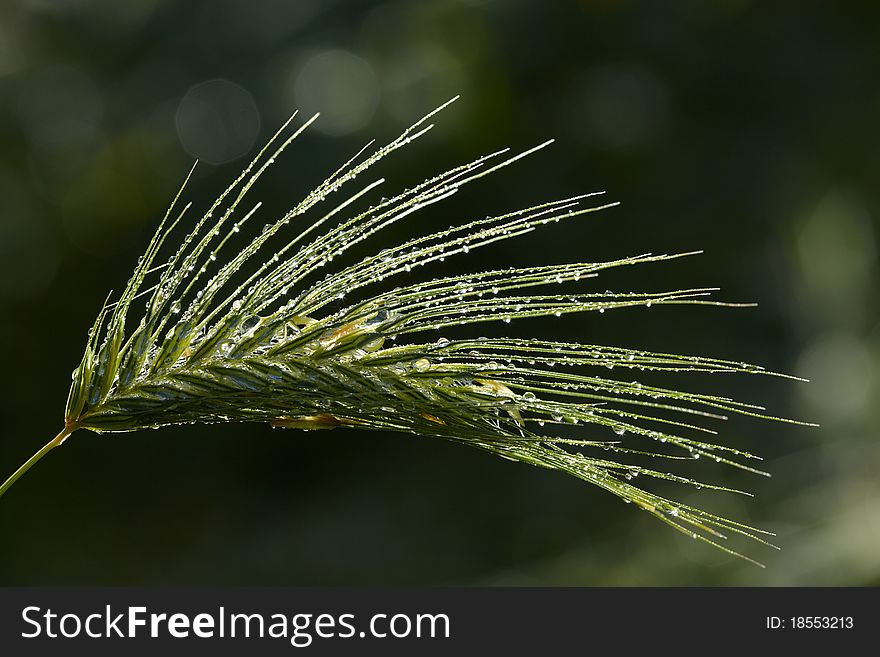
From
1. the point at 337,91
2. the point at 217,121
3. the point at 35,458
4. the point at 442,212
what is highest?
the point at 337,91

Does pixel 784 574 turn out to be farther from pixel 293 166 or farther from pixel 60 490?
pixel 60 490

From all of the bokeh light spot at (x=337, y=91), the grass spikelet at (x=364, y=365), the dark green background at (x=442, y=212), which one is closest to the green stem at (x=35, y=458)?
the grass spikelet at (x=364, y=365)

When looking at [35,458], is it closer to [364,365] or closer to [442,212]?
[364,365]

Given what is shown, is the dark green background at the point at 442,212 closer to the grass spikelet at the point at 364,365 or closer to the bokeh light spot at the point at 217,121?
the bokeh light spot at the point at 217,121

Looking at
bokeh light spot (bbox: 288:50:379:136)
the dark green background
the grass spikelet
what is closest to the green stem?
the grass spikelet

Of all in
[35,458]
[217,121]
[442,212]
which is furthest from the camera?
[442,212]

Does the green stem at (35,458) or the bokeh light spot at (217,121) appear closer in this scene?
the green stem at (35,458)

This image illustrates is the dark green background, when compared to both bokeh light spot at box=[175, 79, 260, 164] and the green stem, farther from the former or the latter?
the green stem

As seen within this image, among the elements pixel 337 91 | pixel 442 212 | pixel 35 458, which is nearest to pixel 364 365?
pixel 35 458

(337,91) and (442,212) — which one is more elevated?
(337,91)

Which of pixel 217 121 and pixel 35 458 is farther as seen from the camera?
pixel 217 121
